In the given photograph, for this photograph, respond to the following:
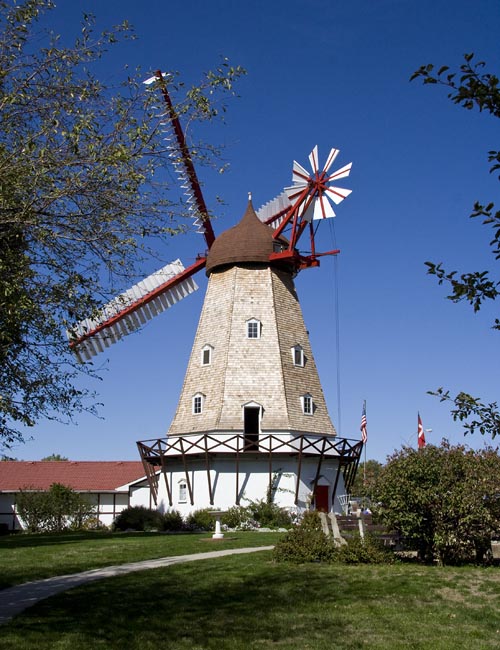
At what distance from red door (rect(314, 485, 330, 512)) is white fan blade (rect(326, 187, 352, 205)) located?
43.7 ft

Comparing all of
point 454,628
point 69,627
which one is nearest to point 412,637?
point 454,628

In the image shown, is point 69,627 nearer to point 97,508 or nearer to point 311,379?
point 311,379

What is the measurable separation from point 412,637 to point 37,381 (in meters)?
6.75

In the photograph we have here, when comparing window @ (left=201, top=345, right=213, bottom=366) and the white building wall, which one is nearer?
the white building wall

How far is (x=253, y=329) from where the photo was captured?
113 ft

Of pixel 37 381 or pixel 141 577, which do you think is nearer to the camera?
pixel 37 381

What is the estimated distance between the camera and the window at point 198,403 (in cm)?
3406

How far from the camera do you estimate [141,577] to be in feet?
46.0

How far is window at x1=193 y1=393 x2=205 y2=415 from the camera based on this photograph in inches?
1341

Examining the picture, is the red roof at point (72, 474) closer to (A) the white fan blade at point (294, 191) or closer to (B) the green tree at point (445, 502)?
(A) the white fan blade at point (294, 191)

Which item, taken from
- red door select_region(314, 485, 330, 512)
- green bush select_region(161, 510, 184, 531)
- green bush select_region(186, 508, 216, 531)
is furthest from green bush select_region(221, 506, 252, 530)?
red door select_region(314, 485, 330, 512)

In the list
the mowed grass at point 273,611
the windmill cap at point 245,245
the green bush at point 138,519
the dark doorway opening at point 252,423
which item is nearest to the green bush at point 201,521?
the green bush at point 138,519

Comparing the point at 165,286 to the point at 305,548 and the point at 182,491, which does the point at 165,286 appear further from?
the point at 305,548

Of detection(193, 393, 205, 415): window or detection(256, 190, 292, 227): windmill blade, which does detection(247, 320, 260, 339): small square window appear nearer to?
detection(193, 393, 205, 415): window
